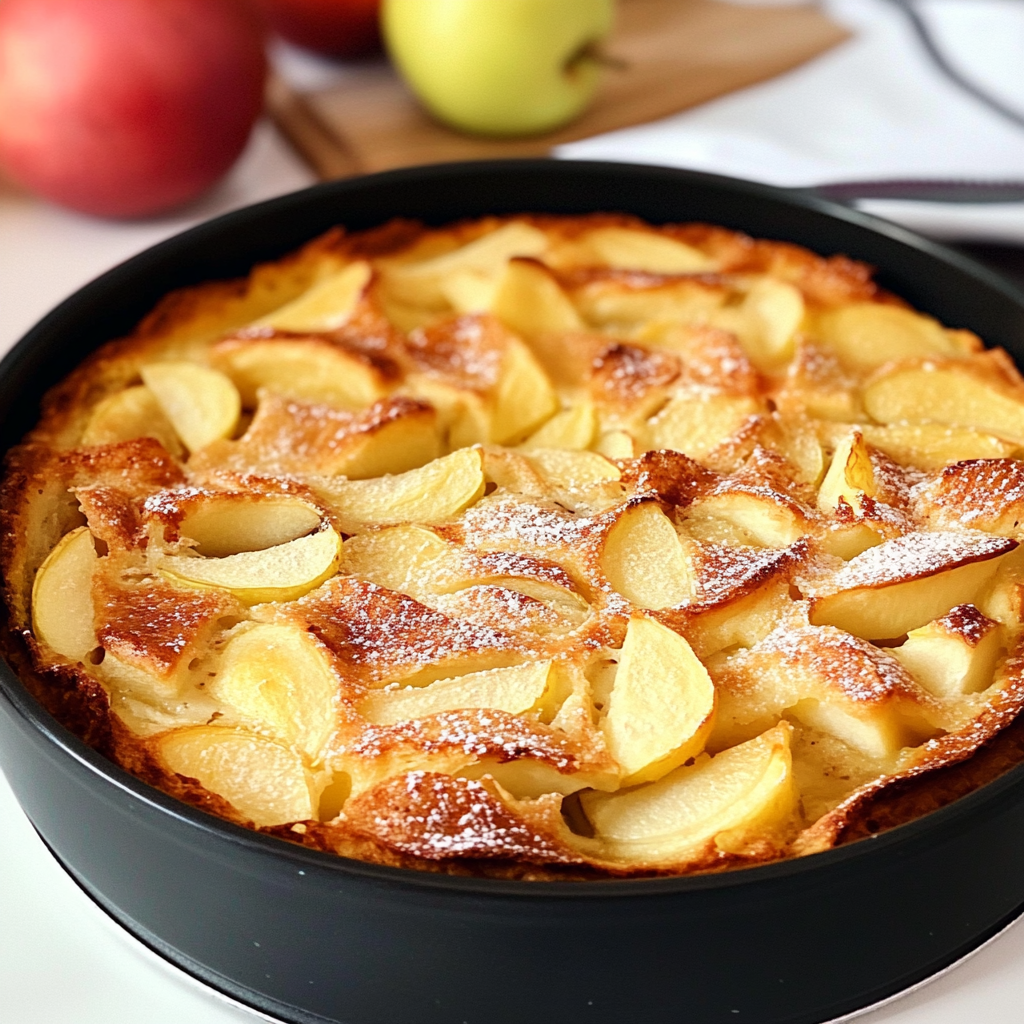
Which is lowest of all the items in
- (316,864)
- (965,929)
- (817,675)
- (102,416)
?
A: (965,929)

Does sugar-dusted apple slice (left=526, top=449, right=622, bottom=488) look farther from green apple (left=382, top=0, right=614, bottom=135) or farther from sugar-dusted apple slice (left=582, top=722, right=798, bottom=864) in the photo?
green apple (left=382, top=0, right=614, bottom=135)

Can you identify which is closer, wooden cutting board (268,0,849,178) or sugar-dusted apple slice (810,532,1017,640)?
sugar-dusted apple slice (810,532,1017,640)

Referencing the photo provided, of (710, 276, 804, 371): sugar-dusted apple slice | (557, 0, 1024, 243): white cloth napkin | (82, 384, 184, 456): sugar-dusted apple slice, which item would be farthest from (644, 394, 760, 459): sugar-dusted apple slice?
(557, 0, 1024, 243): white cloth napkin

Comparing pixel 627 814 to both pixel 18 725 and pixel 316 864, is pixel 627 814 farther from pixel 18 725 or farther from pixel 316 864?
pixel 18 725

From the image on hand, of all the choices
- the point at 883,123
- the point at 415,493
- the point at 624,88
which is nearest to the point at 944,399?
the point at 415,493

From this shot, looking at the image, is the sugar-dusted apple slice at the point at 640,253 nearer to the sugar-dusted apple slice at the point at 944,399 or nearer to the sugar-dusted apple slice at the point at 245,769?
the sugar-dusted apple slice at the point at 944,399

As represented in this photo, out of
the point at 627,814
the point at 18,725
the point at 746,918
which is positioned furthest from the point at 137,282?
the point at 746,918
